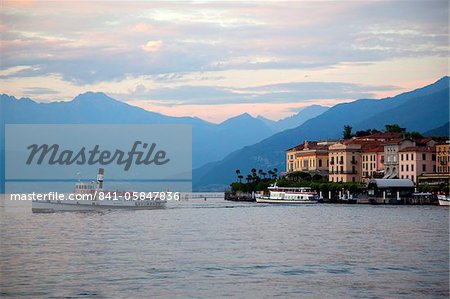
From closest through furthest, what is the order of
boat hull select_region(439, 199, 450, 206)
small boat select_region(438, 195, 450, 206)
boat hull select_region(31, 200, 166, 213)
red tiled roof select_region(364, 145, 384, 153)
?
boat hull select_region(31, 200, 166, 213) < boat hull select_region(439, 199, 450, 206) < small boat select_region(438, 195, 450, 206) < red tiled roof select_region(364, 145, 384, 153)

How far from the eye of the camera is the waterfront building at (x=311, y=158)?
157 meters

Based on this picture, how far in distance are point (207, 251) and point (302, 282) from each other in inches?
466

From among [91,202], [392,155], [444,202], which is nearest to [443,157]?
[392,155]

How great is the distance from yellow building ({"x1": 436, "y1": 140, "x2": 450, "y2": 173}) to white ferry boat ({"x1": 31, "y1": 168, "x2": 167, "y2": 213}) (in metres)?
44.7

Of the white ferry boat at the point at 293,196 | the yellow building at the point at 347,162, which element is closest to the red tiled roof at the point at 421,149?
the white ferry boat at the point at 293,196

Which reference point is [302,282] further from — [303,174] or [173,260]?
[303,174]

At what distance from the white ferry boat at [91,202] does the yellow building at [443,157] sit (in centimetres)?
4465

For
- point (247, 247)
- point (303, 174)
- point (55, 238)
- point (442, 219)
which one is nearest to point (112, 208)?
point (442, 219)

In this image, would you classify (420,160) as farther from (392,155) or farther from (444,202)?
(444,202)

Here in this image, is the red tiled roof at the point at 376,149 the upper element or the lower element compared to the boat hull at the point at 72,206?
upper

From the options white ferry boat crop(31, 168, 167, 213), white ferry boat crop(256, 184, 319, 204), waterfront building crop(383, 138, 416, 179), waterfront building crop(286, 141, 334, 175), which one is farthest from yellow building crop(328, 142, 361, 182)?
white ferry boat crop(31, 168, 167, 213)

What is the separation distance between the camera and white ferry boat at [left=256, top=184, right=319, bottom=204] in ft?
439

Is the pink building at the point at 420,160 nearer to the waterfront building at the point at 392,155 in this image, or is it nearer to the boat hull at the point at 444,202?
the waterfront building at the point at 392,155

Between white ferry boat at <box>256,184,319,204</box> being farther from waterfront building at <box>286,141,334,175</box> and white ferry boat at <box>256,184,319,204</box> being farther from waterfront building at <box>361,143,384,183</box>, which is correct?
waterfront building at <box>286,141,334,175</box>
